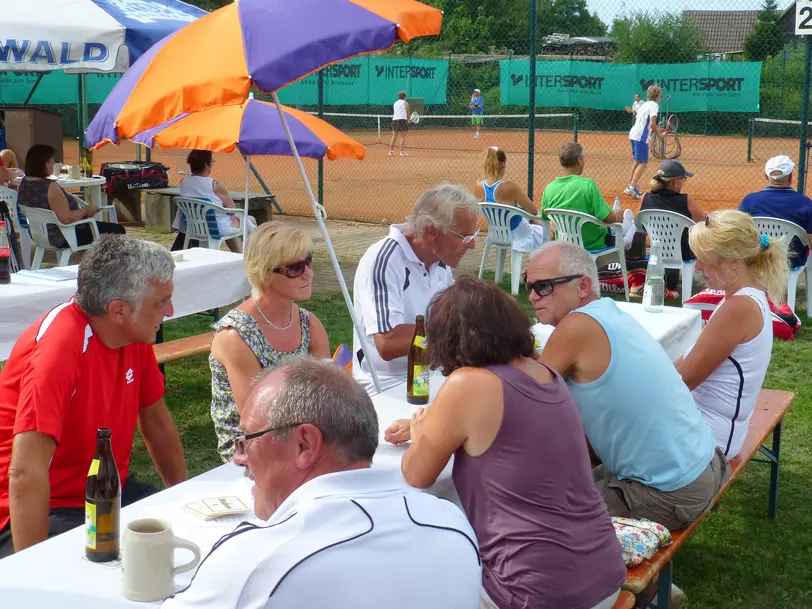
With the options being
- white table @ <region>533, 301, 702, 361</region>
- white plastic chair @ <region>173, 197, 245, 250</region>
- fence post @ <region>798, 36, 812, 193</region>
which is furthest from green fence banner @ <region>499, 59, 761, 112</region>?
white table @ <region>533, 301, 702, 361</region>

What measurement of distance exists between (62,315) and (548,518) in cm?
148

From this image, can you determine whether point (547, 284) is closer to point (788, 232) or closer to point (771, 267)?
point (771, 267)

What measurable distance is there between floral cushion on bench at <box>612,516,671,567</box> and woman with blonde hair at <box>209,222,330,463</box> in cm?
124

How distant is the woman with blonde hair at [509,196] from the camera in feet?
27.7

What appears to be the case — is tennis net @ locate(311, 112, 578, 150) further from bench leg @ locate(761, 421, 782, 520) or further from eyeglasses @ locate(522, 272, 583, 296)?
eyeglasses @ locate(522, 272, 583, 296)

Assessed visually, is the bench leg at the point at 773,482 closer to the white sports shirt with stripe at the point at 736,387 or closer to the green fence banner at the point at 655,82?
the white sports shirt with stripe at the point at 736,387

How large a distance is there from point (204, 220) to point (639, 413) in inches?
255

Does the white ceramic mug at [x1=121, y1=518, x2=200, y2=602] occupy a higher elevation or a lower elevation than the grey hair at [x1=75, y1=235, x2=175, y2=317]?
lower

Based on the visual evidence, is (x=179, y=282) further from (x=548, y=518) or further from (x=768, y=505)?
(x=548, y=518)

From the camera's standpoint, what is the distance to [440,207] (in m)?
3.93

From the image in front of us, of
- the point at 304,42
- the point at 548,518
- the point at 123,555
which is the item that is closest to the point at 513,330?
the point at 548,518

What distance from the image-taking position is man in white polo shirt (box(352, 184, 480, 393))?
3.91 metres

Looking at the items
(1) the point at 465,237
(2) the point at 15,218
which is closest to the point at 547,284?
(1) the point at 465,237

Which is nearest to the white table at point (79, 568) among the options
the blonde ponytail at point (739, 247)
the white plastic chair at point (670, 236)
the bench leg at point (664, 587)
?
the bench leg at point (664, 587)
